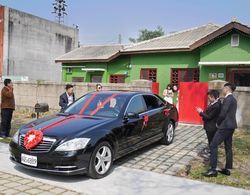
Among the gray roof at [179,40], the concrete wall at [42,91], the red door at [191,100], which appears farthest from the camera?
the gray roof at [179,40]

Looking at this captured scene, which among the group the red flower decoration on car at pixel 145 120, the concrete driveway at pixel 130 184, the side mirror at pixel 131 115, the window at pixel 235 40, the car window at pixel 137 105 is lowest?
the concrete driveway at pixel 130 184

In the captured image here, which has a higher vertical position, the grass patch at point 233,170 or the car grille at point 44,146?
the car grille at point 44,146

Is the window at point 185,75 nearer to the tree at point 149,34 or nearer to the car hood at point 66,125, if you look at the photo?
the car hood at point 66,125

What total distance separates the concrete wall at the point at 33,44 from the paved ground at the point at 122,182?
21.9m

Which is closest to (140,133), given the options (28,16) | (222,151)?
(222,151)

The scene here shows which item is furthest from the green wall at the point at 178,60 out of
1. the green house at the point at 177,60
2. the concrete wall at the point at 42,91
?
the concrete wall at the point at 42,91

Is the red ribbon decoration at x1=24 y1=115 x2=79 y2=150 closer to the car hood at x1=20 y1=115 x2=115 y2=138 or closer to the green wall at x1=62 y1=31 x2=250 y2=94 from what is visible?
the car hood at x1=20 y1=115 x2=115 y2=138

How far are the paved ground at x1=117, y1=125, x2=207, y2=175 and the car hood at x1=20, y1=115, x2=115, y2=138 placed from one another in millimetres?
1260

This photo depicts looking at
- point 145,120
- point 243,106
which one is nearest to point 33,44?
point 243,106

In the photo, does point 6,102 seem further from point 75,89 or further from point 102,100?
point 75,89

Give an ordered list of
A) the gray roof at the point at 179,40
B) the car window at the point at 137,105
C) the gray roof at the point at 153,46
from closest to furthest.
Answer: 1. the car window at the point at 137,105
2. the gray roof at the point at 179,40
3. the gray roof at the point at 153,46

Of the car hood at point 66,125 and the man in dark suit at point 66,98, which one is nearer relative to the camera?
the car hood at point 66,125

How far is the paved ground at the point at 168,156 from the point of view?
22.1ft

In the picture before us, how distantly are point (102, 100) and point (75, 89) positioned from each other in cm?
846
